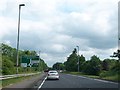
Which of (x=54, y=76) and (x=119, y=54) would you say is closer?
(x=54, y=76)

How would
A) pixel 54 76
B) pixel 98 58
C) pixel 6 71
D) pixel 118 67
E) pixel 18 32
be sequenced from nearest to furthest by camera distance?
pixel 18 32, pixel 54 76, pixel 6 71, pixel 118 67, pixel 98 58

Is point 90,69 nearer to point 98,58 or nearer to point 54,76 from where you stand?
point 98,58

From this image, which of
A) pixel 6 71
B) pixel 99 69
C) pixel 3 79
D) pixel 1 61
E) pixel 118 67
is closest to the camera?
pixel 3 79

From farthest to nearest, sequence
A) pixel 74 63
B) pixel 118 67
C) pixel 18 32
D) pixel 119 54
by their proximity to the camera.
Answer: pixel 74 63 < pixel 119 54 < pixel 118 67 < pixel 18 32

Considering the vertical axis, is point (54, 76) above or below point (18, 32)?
below

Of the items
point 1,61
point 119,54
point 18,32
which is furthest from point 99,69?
point 18,32

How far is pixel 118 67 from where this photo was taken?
2876 inches

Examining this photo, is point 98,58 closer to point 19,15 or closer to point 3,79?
point 19,15

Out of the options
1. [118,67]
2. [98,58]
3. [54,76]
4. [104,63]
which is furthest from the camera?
[104,63]

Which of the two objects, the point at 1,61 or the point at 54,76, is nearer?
the point at 54,76

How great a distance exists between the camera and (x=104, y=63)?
126m

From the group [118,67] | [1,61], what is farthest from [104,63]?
[1,61]

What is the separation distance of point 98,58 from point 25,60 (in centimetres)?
4040

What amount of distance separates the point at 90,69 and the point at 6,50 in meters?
71.0
